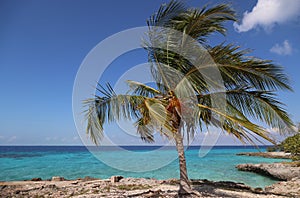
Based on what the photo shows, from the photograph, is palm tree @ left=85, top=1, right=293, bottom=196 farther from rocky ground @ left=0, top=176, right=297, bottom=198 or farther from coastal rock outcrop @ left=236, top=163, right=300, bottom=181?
coastal rock outcrop @ left=236, top=163, right=300, bottom=181

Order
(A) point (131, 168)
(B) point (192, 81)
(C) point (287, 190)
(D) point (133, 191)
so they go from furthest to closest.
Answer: (A) point (131, 168) → (C) point (287, 190) → (D) point (133, 191) → (B) point (192, 81)

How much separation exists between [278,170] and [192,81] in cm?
1584

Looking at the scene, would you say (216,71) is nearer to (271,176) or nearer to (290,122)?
(290,122)

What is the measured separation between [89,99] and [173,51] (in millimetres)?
2471

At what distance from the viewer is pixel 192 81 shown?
529 cm

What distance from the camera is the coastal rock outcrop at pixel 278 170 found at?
48.7 feet

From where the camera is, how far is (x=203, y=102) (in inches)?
230

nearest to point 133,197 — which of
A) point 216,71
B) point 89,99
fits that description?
point 89,99

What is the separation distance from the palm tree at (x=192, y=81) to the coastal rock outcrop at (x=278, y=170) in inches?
473

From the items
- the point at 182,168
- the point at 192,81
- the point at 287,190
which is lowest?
the point at 287,190

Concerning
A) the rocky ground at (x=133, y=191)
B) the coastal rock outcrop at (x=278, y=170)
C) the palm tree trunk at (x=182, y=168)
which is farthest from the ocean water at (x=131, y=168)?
the rocky ground at (x=133, y=191)

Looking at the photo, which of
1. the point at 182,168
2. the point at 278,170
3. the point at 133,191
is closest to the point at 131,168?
the point at 278,170

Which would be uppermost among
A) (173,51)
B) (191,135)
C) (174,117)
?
(173,51)

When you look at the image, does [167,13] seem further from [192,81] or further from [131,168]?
[131,168]
